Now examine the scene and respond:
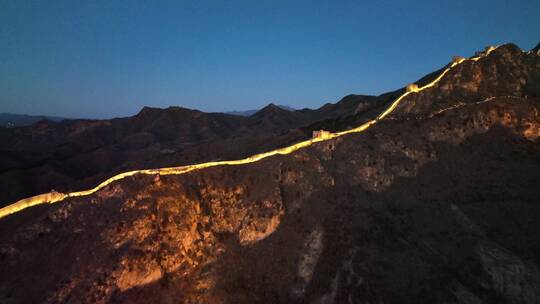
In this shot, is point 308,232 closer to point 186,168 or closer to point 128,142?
point 186,168

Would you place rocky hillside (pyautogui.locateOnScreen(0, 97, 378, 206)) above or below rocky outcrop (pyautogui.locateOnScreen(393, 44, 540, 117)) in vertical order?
below

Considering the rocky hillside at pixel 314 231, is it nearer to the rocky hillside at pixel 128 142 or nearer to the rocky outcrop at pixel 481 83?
the rocky outcrop at pixel 481 83

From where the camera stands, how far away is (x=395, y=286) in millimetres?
36656

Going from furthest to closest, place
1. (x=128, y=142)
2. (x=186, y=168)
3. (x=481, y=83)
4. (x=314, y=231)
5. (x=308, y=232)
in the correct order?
(x=128, y=142)
(x=481, y=83)
(x=186, y=168)
(x=314, y=231)
(x=308, y=232)

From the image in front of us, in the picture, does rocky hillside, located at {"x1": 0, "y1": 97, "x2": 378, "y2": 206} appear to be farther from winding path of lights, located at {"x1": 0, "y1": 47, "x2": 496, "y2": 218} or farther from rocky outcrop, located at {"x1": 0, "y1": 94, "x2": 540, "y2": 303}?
rocky outcrop, located at {"x1": 0, "y1": 94, "x2": 540, "y2": 303}

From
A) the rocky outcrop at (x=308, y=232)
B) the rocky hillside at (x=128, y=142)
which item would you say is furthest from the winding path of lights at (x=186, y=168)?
the rocky hillside at (x=128, y=142)

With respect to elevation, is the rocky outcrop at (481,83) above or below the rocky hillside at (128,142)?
above

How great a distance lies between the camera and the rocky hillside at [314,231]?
108ft

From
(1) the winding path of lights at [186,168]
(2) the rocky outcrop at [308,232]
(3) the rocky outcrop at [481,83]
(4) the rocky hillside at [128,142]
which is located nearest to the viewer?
(2) the rocky outcrop at [308,232]

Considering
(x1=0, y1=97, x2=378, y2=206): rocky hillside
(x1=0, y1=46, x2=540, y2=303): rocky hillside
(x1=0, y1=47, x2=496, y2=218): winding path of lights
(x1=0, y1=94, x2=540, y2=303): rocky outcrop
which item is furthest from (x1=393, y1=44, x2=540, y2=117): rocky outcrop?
(x1=0, y1=97, x2=378, y2=206): rocky hillside

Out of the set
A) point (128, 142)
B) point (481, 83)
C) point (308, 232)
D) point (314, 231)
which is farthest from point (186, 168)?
point (128, 142)

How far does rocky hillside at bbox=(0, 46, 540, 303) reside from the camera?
108 ft

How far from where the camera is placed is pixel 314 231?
41094mm

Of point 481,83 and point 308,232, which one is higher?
point 481,83
